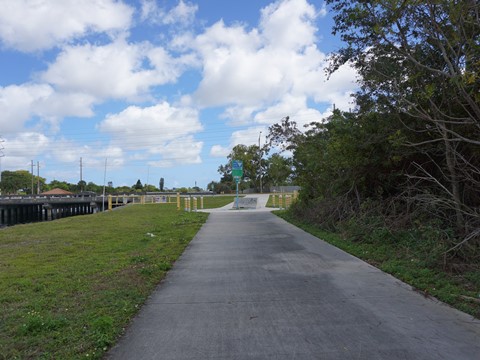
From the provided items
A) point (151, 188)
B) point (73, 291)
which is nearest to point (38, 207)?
point (151, 188)

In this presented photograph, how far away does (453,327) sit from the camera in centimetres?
491

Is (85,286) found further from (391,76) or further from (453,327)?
(391,76)

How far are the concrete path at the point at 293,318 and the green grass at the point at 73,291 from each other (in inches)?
12.3

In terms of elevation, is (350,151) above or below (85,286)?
above

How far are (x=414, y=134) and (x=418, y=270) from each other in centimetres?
406

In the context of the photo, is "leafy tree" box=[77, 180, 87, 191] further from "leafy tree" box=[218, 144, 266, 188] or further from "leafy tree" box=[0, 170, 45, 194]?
"leafy tree" box=[218, 144, 266, 188]

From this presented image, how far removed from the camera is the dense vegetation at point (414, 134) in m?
7.65

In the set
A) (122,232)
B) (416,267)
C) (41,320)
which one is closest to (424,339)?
(416,267)

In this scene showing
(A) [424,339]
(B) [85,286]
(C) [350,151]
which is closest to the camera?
(A) [424,339]

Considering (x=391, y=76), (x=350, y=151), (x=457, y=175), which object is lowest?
(x=457, y=175)

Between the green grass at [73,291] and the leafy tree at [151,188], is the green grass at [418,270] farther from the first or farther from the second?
the leafy tree at [151,188]

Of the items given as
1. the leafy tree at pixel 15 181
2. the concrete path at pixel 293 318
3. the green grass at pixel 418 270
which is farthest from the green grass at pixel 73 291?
the leafy tree at pixel 15 181

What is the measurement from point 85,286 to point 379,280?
496 centimetres

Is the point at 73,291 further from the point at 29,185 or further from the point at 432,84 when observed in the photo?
the point at 29,185
